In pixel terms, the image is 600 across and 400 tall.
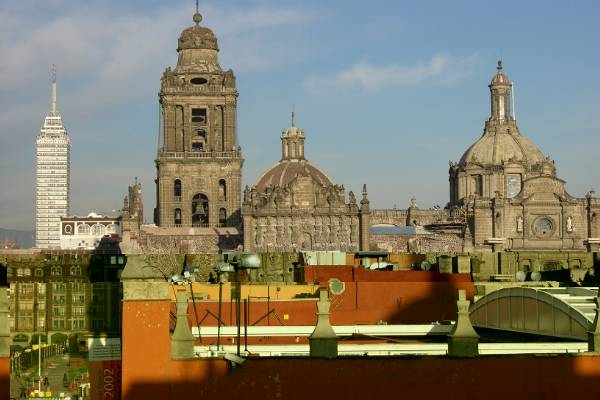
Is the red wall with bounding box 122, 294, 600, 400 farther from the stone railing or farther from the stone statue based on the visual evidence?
the stone statue

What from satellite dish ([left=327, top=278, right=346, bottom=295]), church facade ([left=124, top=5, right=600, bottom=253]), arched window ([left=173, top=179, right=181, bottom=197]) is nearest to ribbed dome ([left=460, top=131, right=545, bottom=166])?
church facade ([left=124, top=5, right=600, bottom=253])

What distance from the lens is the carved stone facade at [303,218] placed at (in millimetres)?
153875

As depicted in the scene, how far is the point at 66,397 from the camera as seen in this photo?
56938 mm

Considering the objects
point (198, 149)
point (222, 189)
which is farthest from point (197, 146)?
point (222, 189)

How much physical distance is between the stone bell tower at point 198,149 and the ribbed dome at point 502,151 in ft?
104

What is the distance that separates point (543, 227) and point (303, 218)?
83.1 ft

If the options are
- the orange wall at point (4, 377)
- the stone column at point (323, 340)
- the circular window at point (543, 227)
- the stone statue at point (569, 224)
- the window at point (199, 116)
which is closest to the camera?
the stone column at point (323, 340)

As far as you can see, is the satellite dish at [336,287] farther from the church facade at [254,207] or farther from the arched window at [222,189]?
the arched window at [222,189]

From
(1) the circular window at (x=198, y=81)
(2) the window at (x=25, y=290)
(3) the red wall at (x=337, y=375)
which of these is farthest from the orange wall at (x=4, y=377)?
(1) the circular window at (x=198, y=81)

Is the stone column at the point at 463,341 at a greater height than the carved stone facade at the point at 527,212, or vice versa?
the carved stone facade at the point at 527,212

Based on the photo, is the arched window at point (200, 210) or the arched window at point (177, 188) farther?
the arched window at point (200, 210)

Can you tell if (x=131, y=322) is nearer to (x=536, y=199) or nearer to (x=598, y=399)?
(x=598, y=399)

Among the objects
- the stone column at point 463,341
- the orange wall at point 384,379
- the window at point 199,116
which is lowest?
the orange wall at point 384,379

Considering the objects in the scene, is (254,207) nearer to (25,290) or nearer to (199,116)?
(199,116)
